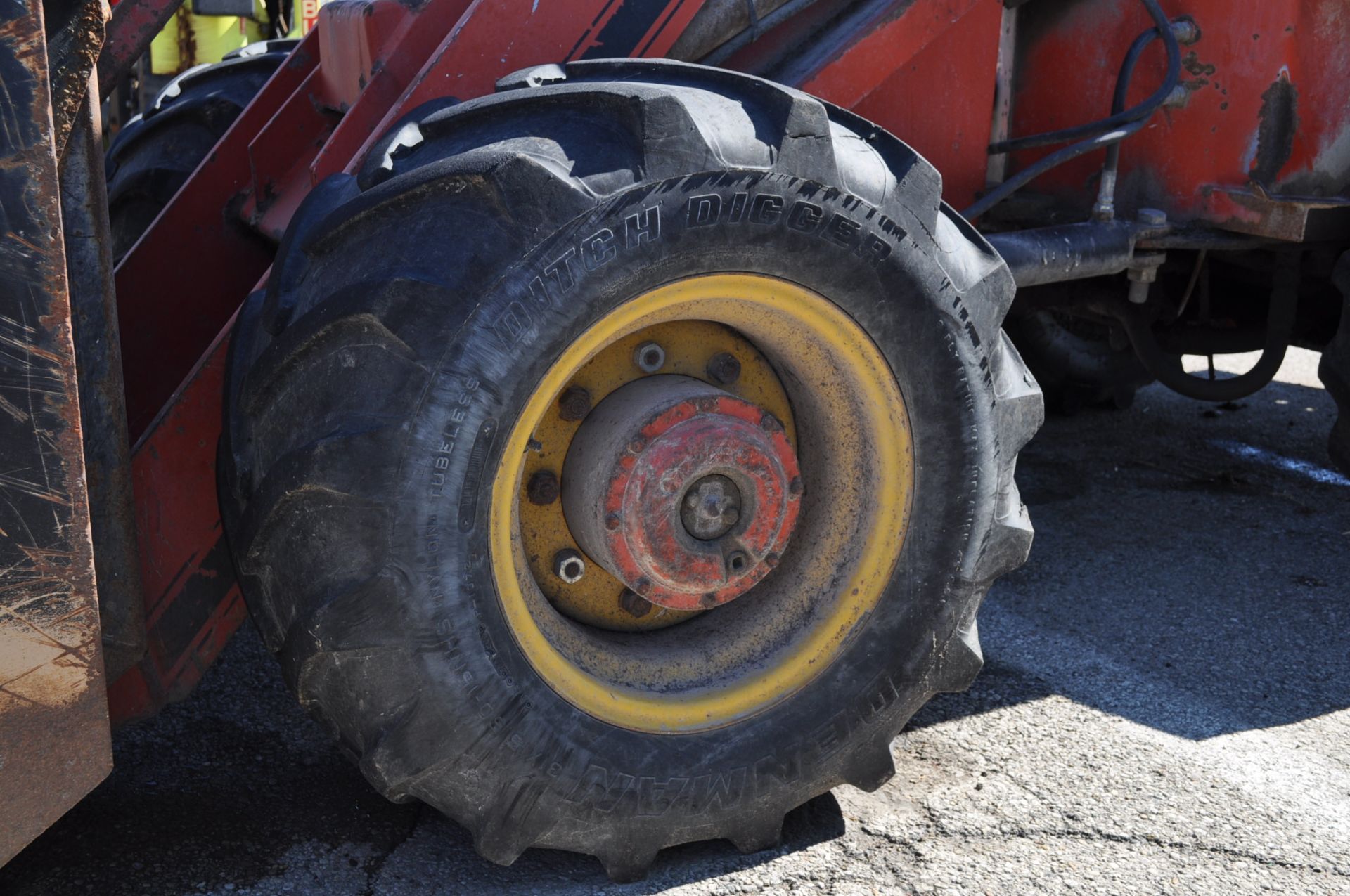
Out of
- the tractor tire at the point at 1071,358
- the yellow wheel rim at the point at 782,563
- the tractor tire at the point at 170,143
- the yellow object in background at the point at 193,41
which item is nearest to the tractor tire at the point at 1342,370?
the tractor tire at the point at 1071,358

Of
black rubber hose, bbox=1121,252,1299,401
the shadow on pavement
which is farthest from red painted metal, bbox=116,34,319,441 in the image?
black rubber hose, bbox=1121,252,1299,401

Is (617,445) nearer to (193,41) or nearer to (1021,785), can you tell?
(1021,785)

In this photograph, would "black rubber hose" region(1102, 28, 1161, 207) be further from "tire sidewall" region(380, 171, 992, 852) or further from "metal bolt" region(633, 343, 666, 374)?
"metal bolt" region(633, 343, 666, 374)

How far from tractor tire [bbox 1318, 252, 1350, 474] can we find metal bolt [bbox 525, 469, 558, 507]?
2338 millimetres

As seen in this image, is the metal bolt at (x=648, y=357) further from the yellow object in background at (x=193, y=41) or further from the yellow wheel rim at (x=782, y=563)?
the yellow object in background at (x=193, y=41)

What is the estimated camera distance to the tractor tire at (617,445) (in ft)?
6.40

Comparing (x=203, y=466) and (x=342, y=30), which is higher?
(x=342, y=30)

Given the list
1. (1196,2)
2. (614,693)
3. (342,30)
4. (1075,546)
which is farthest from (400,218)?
(1075,546)

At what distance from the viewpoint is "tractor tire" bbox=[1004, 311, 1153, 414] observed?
4777 millimetres

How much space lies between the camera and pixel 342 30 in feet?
10.0

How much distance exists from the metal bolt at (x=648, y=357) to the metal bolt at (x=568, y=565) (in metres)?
0.36

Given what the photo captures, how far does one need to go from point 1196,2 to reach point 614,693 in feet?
7.26

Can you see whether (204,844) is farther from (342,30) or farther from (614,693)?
(342,30)

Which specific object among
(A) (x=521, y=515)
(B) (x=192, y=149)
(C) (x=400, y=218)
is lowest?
(A) (x=521, y=515)
